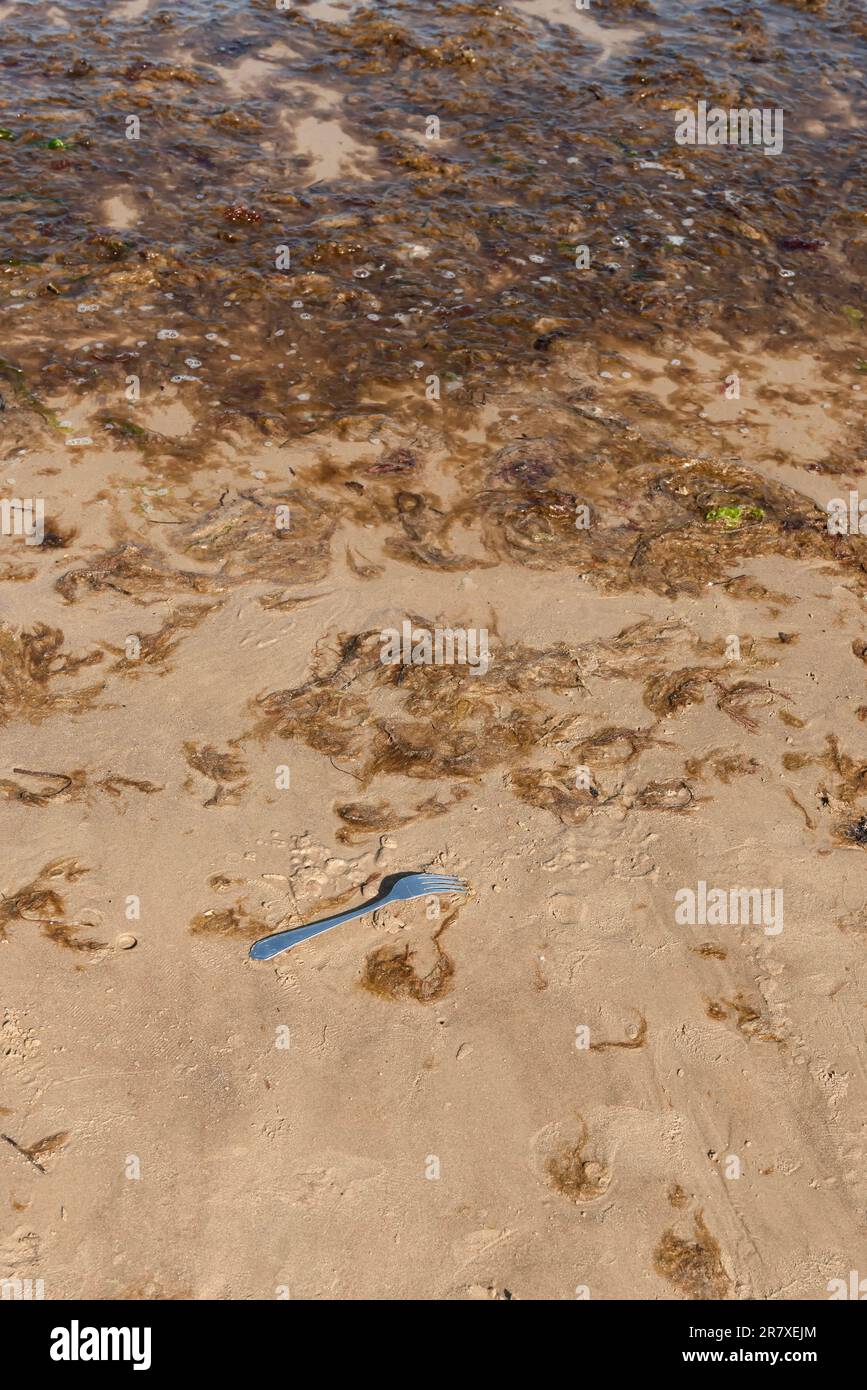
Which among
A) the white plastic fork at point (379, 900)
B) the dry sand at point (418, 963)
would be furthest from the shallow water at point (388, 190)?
the white plastic fork at point (379, 900)

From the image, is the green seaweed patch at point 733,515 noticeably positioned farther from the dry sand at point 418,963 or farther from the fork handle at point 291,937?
the fork handle at point 291,937

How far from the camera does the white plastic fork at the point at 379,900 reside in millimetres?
5312

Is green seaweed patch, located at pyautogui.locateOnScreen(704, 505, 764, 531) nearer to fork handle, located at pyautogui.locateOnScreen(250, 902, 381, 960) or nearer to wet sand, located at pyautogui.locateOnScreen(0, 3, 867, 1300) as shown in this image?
wet sand, located at pyautogui.locateOnScreen(0, 3, 867, 1300)

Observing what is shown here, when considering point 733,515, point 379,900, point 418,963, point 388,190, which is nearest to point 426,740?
point 379,900

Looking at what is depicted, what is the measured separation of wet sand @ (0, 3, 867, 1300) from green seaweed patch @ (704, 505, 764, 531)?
0.15ft

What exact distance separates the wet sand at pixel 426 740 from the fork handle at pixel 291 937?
0.24 ft

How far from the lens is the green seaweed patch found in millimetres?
8367

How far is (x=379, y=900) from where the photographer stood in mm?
5578

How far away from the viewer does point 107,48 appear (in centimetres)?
1576

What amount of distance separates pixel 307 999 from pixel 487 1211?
1.42 metres

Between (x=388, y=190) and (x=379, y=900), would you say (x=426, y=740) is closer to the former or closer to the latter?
(x=379, y=900)

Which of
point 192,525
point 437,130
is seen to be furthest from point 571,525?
point 437,130

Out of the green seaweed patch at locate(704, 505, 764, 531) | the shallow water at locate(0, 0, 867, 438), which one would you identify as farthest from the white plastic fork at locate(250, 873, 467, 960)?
the shallow water at locate(0, 0, 867, 438)

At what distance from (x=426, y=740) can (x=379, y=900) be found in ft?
4.40
